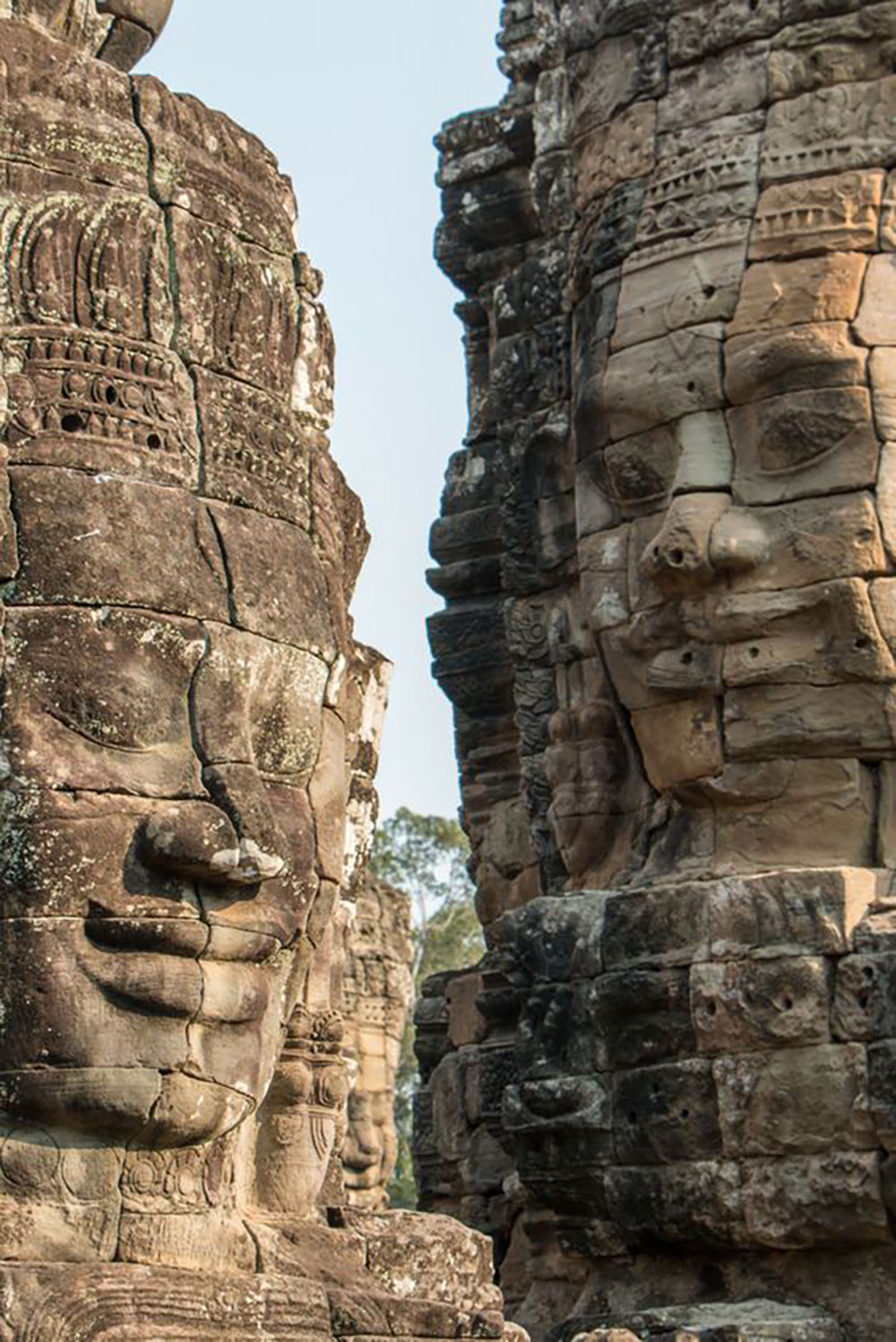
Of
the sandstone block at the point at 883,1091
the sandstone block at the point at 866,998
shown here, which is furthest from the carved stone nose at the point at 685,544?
the sandstone block at the point at 883,1091

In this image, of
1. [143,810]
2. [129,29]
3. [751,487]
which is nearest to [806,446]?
[751,487]

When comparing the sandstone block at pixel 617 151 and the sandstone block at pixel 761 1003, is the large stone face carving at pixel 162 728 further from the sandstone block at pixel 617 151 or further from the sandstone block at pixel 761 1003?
the sandstone block at pixel 617 151

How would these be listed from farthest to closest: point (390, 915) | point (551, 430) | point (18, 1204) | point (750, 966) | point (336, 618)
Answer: point (390, 915) → point (551, 430) → point (750, 966) → point (336, 618) → point (18, 1204)

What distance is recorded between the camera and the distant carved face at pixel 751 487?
11930 mm

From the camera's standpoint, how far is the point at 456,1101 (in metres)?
14.3

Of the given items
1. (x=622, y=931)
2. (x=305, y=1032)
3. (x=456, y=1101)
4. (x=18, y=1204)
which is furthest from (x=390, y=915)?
(x=18, y=1204)

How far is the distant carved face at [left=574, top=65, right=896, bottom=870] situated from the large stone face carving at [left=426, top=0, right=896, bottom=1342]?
0.05 feet

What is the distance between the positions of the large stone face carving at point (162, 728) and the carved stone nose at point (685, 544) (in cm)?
363

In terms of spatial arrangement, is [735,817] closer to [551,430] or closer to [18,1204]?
[551,430]

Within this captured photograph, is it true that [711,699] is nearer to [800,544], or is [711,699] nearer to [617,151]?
[800,544]

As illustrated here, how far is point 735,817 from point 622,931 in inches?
24.9

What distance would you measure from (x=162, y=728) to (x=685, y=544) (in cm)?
481

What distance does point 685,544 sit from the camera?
12.1 m

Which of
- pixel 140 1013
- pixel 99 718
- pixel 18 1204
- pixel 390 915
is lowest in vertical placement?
pixel 18 1204
